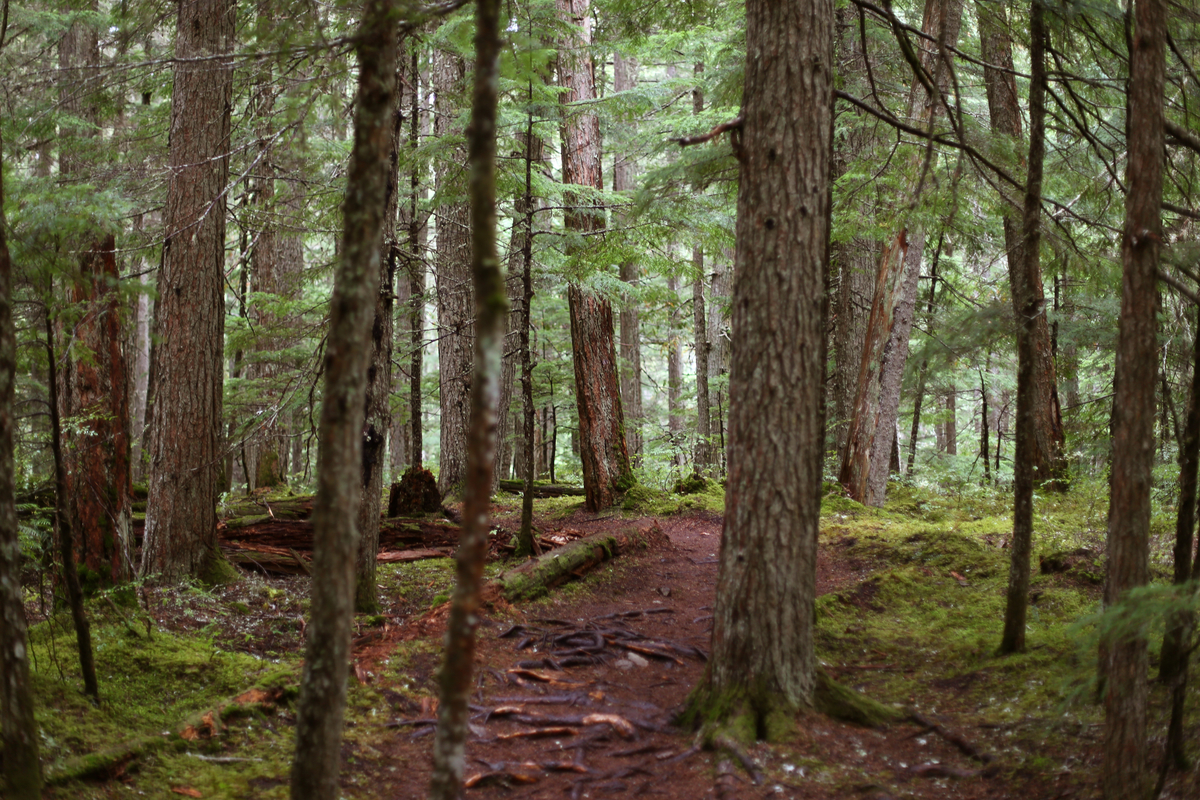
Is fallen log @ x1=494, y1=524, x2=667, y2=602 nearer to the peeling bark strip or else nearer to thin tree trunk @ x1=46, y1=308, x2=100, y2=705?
the peeling bark strip

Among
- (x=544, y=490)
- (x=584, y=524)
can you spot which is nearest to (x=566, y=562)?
(x=584, y=524)

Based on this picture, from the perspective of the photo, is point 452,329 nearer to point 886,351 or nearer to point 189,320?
point 189,320

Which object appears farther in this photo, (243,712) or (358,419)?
(243,712)

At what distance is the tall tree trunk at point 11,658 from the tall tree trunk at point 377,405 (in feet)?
11.1

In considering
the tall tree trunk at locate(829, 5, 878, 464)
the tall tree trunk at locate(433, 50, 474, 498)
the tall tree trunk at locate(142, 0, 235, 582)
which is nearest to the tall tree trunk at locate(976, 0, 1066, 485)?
the tall tree trunk at locate(829, 5, 878, 464)

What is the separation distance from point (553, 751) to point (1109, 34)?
23.8ft

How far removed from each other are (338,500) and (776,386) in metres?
2.92

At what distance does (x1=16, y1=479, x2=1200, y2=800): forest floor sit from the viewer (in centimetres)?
437

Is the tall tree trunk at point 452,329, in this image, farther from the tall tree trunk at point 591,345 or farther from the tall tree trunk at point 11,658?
the tall tree trunk at point 11,658

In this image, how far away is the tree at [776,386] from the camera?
198 inches

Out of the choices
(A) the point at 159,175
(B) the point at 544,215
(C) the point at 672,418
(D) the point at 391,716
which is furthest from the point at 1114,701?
(C) the point at 672,418

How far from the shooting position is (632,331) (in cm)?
2078

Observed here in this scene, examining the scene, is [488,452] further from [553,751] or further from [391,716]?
[391,716]

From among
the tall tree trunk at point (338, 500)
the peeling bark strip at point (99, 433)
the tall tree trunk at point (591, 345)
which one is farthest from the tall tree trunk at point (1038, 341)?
the peeling bark strip at point (99, 433)
